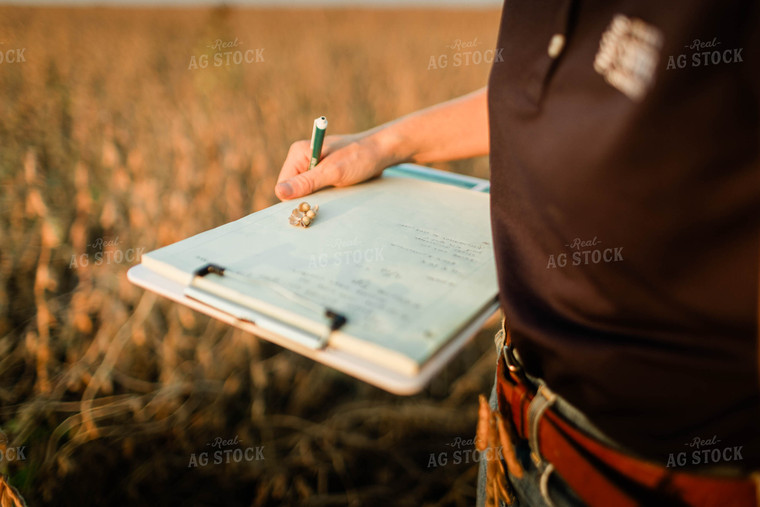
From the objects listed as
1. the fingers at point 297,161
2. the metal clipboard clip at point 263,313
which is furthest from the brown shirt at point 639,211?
the fingers at point 297,161

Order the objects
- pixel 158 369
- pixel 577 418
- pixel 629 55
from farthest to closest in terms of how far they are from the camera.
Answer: pixel 158 369 → pixel 577 418 → pixel 629 55

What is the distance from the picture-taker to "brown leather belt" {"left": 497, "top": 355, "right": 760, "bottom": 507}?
0.55 metres

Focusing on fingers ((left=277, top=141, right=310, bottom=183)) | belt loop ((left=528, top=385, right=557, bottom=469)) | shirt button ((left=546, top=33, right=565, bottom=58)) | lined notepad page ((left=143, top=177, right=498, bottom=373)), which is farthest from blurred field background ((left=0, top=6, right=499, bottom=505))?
shirt button ((left=546, top=33, right=565, bottom=58))

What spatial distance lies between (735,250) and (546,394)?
0.30 m

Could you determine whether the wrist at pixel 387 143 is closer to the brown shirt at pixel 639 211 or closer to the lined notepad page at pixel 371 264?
the lined notepad page at pixel 371 264

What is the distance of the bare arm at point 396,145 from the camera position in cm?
106

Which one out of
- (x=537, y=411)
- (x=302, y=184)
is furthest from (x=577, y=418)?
(x=302, y=184)

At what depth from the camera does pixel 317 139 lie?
102cm

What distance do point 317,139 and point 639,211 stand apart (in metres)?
0.67

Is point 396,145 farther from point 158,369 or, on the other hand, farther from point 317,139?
point 158,369

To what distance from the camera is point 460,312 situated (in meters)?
0.66

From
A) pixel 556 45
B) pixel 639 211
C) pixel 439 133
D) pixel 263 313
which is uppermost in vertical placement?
pixel 556 45

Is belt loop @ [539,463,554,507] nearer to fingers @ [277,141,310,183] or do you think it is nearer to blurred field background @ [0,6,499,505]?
fingers @ [277,141,310,183]

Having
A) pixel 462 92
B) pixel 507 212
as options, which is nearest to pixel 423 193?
pixel 507 212
